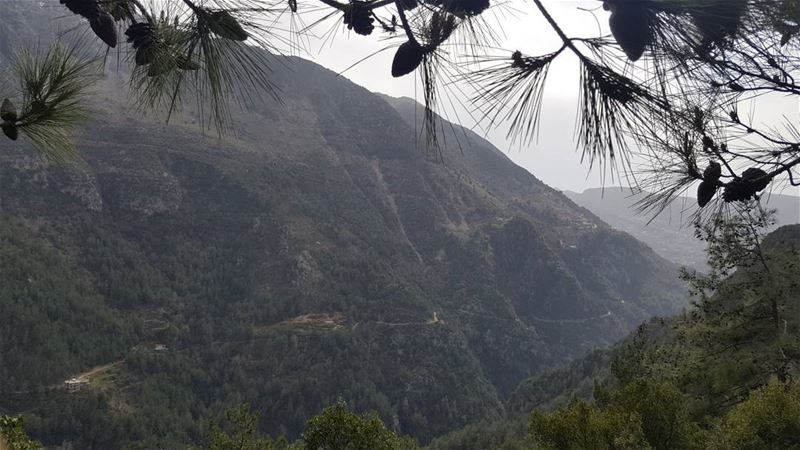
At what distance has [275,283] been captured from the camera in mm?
99062

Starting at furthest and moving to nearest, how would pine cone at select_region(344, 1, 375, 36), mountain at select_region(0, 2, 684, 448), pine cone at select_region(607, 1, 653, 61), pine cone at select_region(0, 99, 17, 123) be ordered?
mountain at select_region(0, 2, 684, 448)
pine cone at select_region(0, 99, 17, 123)
pine cone at select_region(344, 1, 375, 36)
pine cone at select_region(607, 1, 653, 61)

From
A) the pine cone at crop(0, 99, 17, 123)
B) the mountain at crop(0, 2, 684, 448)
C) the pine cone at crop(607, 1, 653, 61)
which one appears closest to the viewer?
the pine cone at crop(607, 1, 653, 61)

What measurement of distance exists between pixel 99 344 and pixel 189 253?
2853cm

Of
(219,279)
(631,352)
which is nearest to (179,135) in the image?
(219,279)

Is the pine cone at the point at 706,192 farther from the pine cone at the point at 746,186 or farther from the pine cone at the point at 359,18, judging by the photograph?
the pine cone at the point at 359,18

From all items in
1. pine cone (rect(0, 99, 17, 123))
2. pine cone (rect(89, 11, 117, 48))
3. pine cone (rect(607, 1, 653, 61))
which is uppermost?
pine cone (rect(607, 1, 653, 61))

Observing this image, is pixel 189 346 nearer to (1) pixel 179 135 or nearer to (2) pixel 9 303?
(2) pixel 9 303

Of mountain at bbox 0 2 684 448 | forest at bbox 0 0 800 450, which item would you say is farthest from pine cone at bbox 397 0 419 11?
mountain at bbox 0 2 684 448

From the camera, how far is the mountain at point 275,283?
70.0m

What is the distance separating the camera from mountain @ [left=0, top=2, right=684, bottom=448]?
7000cm

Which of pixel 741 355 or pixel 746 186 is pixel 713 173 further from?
pixel 741 355

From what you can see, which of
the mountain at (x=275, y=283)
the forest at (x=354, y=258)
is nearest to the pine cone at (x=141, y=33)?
the forest at (x=354, y=258)

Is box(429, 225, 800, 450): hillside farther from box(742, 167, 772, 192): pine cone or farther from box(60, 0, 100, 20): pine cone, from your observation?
box(60, 0, 100, 20): pine cone

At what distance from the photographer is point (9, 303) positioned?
68.9 metres
